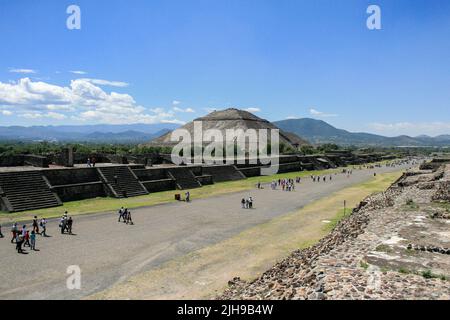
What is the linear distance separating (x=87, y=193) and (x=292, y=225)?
54.3 ft

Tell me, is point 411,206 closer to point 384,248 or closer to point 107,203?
point 384,248

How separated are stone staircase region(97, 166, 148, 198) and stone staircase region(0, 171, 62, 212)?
14.6ft

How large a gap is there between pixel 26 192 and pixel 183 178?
48.7ft

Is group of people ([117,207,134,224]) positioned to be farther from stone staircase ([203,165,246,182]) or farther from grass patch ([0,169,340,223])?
stone staircase ([203,165,246,182])

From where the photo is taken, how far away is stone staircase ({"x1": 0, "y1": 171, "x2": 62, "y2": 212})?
2219 cm

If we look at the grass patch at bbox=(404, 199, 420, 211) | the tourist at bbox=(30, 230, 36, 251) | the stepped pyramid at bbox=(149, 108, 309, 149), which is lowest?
the tourist at bbox=(30, 230, 36, 251)

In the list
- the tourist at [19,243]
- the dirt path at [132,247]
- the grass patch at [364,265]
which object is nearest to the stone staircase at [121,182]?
the dirt path at [132,247]

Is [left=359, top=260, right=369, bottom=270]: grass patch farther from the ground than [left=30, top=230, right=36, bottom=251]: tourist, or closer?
farther from the ground

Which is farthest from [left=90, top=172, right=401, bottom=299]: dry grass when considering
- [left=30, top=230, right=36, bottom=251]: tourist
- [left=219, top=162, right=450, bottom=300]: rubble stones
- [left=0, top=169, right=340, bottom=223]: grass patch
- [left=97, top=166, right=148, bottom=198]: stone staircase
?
[left=97, top=166, right=148, bottom=198]: stone staircase

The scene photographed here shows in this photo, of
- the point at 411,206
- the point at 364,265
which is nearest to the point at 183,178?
the point at 411,206

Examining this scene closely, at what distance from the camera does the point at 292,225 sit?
19.7 metres
